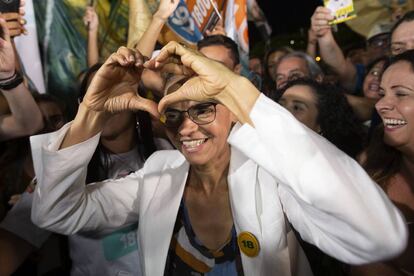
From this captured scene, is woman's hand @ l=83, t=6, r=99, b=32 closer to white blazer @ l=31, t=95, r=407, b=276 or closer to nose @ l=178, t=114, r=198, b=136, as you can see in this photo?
white blazer @ l=31, t=95, r=407, b=276

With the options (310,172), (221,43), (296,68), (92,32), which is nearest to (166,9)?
(221,43)

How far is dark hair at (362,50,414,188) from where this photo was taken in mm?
1771

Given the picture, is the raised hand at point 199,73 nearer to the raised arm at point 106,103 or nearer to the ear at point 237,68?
the raised arm at point 106,103

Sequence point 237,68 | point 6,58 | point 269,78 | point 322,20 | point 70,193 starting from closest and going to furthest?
point 70,193 < point 6,58 < point 237,68 < point 322,20 < point 269,78

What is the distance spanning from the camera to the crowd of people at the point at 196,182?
1.03 m

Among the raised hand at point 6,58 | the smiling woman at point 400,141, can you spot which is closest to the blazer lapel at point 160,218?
the smiling woman at point 400,141

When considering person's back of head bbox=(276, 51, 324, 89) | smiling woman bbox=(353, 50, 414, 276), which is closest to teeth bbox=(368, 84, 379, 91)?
person's back of head bbox=(276, 51, 324, 89)

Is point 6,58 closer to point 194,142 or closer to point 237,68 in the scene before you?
point 194,142

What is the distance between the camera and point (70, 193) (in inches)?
58.2

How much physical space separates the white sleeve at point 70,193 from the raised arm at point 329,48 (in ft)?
7.60

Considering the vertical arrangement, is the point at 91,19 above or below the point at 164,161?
above

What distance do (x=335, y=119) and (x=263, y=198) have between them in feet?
4.47

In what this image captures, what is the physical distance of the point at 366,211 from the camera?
955 millimetres

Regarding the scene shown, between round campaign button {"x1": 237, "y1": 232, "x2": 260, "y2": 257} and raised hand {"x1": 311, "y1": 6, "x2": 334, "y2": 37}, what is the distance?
2412 mm
